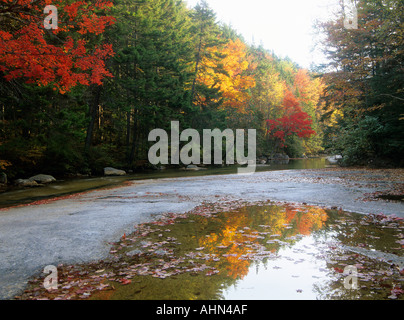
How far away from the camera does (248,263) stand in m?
3.96

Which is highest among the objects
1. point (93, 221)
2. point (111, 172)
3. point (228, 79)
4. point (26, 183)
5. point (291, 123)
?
point (228, 79)

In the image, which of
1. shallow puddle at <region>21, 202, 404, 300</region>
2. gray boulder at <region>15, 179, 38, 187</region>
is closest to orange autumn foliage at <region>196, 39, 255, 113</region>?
gray boulder at <region>15, 179, 38, 187</region>

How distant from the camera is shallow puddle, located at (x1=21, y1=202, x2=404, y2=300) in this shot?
3123mm

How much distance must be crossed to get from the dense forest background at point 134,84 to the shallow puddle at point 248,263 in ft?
26.4

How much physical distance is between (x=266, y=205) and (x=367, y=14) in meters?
20.8

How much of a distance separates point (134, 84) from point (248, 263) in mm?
19267

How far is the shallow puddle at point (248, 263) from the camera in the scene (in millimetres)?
3123

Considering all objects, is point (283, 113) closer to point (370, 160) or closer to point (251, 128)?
point (251, 128)

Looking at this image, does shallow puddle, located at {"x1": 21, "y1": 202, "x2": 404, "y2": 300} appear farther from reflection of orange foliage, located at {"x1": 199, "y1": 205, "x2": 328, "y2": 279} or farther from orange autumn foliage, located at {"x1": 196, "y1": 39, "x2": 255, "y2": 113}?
orange autumn foliage, located at {"x1": 196, "y1": 39, "x2": 255, "y2": 113}

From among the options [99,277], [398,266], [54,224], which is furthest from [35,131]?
[398,266]

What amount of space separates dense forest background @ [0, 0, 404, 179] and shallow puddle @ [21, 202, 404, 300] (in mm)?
8036

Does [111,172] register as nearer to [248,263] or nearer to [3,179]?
[3,179]

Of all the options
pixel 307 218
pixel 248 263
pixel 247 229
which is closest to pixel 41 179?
pixel 247 229
